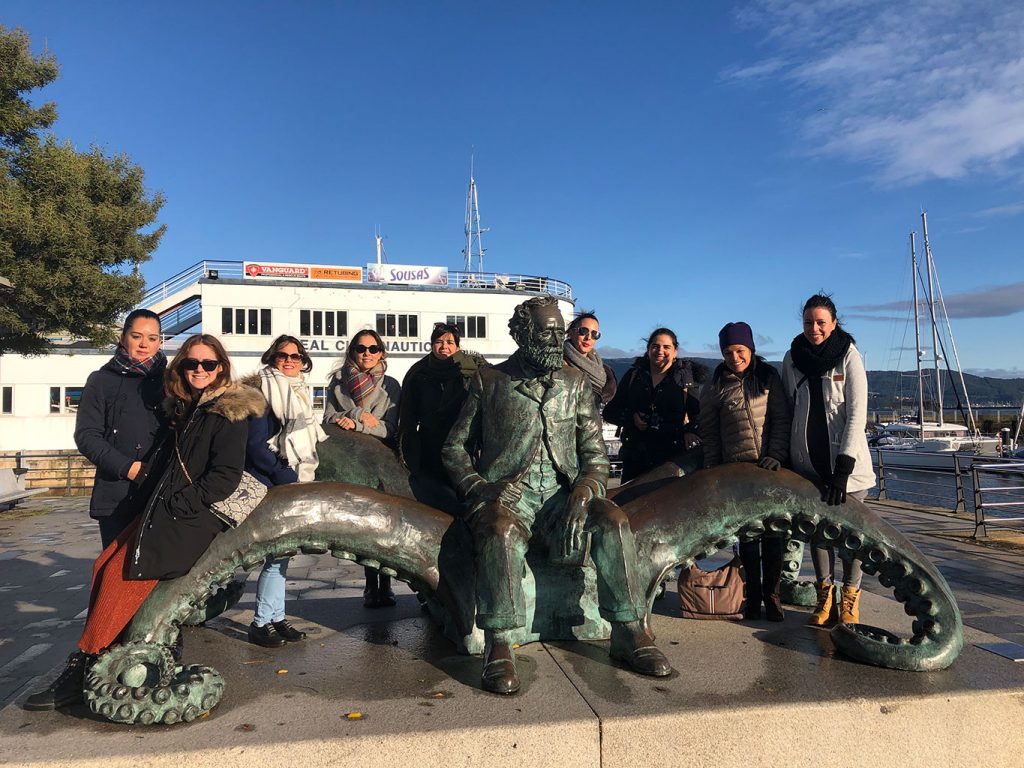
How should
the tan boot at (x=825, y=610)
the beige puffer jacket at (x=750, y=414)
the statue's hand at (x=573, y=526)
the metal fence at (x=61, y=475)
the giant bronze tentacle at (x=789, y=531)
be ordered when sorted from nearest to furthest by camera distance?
1. the statue's hand at (x=573, y=526)
2. the giant bronze tentacle at (x=789, y=531)
3. the beige puffer jacket at (x=750, y=414)
4. the tan boot at (x=825, y=610)
5. the metal fence at (x=61, y=475)

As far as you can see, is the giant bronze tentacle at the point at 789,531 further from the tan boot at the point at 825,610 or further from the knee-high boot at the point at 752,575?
the knee-high boot at the point at 752,575

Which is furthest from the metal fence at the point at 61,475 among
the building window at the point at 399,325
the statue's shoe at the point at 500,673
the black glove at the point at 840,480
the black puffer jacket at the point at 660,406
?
the black glove at the point at 840,480

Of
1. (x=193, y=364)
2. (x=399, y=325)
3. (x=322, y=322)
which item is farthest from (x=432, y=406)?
(x=322, y=322)

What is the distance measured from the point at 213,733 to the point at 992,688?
3.37 metres

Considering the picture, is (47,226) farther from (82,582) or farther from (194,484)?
(194,484)

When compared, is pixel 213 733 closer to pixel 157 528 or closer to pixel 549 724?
pixel 157 528

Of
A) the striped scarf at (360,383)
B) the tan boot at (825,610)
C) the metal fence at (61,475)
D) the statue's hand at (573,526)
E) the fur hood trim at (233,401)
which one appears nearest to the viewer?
the fur hood trim at (233,401)

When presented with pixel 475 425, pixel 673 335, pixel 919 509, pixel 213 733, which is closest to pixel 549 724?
pixel 213 733

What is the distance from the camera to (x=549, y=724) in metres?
2.78

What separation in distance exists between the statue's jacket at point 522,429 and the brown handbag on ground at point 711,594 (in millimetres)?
1136

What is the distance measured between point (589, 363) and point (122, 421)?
9.50 feet

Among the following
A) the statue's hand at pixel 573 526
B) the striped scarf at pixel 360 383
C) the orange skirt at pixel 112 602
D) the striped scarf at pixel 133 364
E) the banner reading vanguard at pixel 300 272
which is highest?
the banner reading vanguard at pixel 300 272

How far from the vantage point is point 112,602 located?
3.12 metres

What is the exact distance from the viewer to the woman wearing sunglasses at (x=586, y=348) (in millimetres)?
4895
